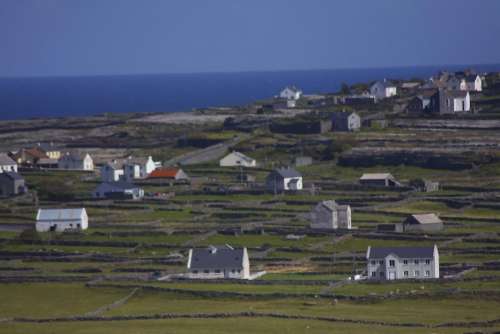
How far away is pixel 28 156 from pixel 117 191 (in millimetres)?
19712

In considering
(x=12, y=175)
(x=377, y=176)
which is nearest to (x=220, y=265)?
(x=377, y=176)

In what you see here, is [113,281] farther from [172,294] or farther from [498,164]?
[498,164]

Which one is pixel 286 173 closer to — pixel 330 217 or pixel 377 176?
pixel 377 176

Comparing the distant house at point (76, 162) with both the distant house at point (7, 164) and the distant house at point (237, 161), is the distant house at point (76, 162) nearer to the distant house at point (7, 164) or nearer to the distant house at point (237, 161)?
the distant house at point (7, 164)

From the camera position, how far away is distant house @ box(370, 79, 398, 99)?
418ft

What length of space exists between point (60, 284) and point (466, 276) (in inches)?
565

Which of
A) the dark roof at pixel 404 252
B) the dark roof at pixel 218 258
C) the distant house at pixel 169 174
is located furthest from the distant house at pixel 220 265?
the distant house at pixel 169 174

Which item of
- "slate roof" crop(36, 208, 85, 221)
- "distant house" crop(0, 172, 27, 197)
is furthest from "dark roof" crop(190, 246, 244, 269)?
"distant house" crop(0, 172, 27, 197)

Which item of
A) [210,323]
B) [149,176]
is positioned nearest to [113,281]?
[210,323]

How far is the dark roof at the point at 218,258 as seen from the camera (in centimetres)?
5916

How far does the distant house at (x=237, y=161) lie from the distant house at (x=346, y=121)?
12.1m

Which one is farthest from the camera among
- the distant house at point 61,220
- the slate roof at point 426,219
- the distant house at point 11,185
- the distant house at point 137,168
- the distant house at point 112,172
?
the distant house at point 137,168

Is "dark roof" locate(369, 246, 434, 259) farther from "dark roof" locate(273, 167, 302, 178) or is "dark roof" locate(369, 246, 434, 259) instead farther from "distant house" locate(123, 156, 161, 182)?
"distant house" locate(123, 156, 161, 182)

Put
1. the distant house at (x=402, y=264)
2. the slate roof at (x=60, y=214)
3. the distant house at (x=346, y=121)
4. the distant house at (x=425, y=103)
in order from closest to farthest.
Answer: the distant house at (x=402, y=264) < the slate roof at (x=60, y=214) < the distant house at (x=346, y=121) < the distant house at (x=425, y=103)
